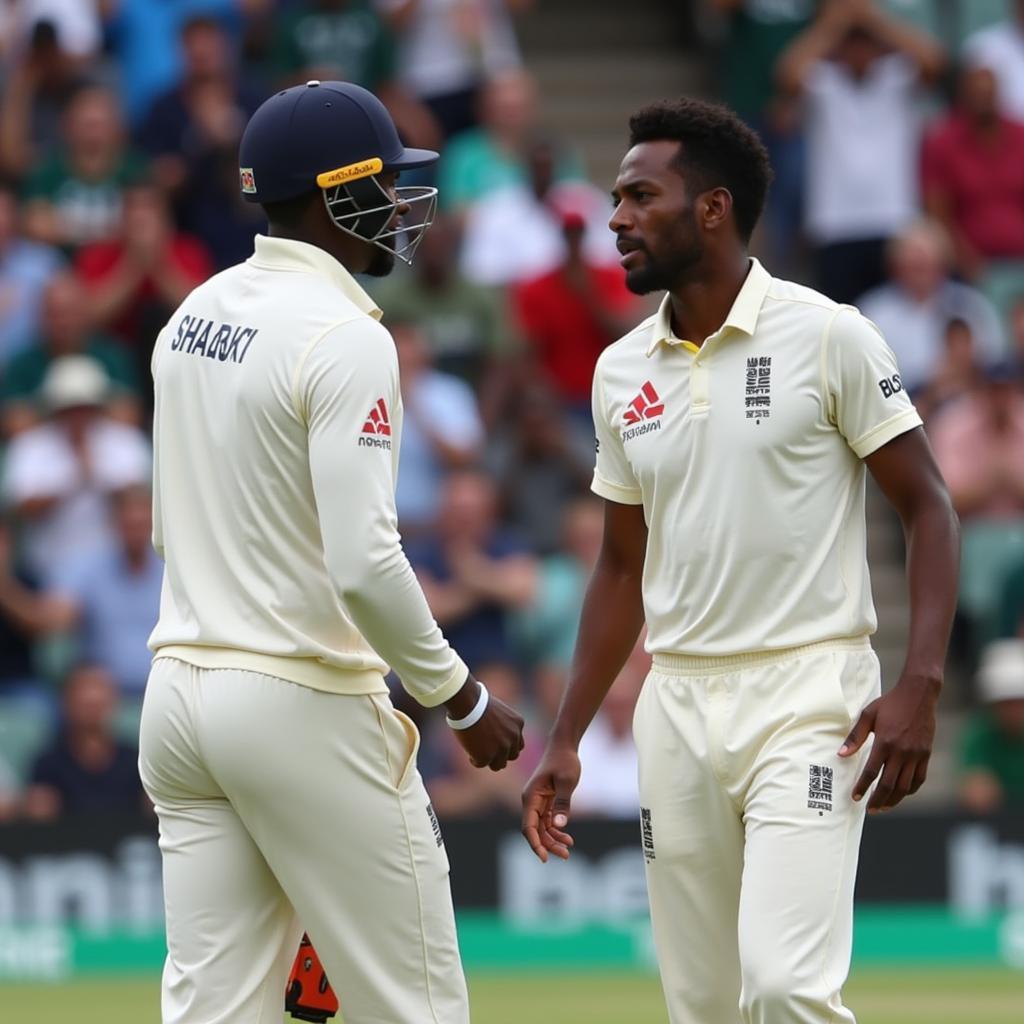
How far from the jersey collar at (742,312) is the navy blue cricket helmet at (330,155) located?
0.68m

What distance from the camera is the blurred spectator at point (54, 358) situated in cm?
1106

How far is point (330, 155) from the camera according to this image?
483 cm

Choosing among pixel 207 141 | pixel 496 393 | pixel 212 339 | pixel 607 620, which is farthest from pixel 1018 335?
pixel 212 339

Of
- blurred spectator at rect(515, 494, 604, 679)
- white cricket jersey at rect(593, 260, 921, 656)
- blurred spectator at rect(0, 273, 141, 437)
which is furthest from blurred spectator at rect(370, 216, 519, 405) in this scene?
white cricket jersey at rect(593, 260, 921, 656)

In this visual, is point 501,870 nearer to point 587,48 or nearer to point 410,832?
point 410,832

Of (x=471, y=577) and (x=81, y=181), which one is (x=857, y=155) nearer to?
(x=471, y=577)

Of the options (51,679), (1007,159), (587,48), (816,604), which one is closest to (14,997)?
(51,679)

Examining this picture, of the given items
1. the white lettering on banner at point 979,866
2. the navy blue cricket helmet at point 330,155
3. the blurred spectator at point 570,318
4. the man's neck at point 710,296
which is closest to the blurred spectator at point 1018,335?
the blurred spectator at point 570,318

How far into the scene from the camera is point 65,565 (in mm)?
10711

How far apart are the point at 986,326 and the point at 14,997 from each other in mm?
6194

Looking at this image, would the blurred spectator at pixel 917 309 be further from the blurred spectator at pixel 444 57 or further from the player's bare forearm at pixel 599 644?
the player's bare forearm at pixel 599 644

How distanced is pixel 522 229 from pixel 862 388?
743cm

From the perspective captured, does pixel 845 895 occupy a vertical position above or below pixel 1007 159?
below

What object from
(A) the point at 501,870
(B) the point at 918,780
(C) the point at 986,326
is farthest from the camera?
(C) the point at 986,326
